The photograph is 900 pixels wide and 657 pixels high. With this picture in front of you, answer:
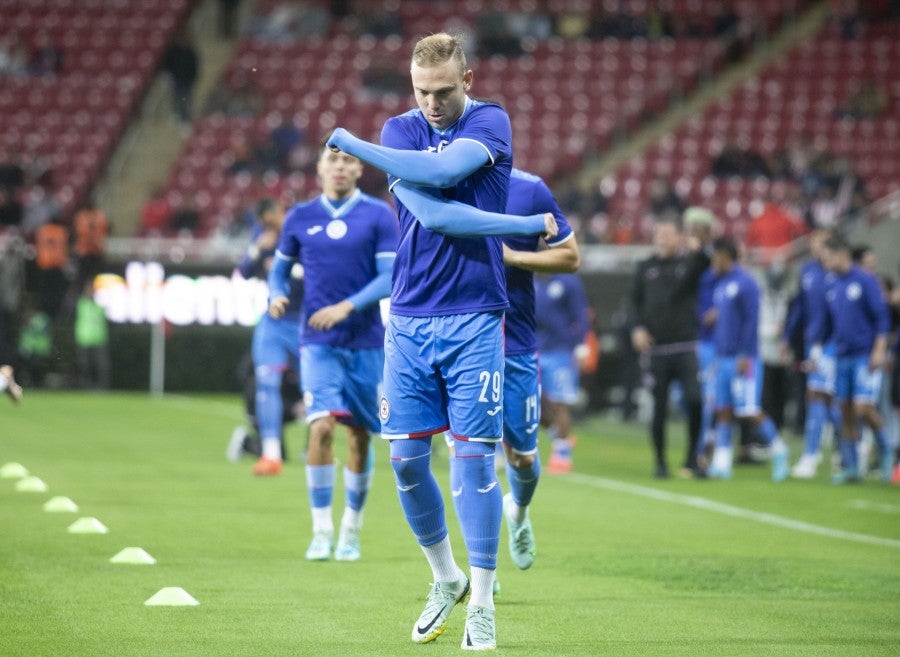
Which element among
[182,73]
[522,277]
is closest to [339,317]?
[522,277]

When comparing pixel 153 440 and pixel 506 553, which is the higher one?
pixel 506 553

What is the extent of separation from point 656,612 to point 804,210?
1980cm

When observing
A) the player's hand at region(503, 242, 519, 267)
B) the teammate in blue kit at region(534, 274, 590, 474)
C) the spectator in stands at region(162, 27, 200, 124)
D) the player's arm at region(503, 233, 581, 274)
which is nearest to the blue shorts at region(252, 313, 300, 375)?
the teammate in blue kit at region(534, 274, 590, 474)

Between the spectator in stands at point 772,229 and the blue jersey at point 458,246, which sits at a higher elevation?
the blue jersey at point 458,246

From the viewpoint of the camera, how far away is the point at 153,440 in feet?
57.2

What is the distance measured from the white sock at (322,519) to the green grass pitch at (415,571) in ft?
0.85

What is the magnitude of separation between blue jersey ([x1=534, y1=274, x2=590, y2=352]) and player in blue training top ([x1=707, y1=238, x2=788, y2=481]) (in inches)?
54.2

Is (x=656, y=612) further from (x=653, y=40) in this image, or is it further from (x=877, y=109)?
(x=653, y=40)

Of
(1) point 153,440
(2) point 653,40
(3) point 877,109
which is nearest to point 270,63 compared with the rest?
(2) point 653,40

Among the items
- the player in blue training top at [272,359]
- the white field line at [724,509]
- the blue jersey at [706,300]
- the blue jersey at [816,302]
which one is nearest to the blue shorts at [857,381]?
the blue jersey at [816,302]

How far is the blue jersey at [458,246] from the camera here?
20.1 ft

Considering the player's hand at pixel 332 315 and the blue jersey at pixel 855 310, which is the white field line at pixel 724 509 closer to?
the blue jersey at pixel 855 310

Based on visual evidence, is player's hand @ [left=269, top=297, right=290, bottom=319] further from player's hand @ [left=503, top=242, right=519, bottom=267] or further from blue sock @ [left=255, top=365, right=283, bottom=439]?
blue sock @ [left=255, top=365, right=283, bottom=439]

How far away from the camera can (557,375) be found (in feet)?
51.7
